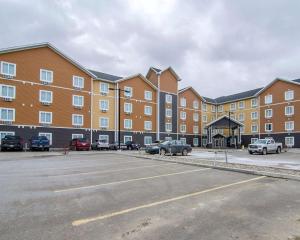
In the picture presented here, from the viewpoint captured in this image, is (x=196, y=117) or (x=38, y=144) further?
(x=196, y=117)

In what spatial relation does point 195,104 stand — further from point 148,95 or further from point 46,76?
point 46,76

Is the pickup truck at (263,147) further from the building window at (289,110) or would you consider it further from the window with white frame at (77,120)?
the window with white frame at (77,120)

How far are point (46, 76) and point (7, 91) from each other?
18.8 feet

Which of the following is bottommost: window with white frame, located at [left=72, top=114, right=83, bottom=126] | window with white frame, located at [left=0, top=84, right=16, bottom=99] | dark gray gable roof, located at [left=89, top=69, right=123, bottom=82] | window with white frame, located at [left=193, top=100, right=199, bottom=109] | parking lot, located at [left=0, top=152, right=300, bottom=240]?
parking lot, located at [left=0, top=152, right=300, bottom=240]

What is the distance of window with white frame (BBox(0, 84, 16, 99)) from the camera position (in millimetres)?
36791

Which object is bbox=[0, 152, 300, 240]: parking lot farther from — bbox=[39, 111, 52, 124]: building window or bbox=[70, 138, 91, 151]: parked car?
bbox=[39, 111, 52, 124]: building window

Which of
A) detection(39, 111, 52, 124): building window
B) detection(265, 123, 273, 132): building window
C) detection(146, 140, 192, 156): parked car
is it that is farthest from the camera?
detection(265, 123, 273, 132): building window

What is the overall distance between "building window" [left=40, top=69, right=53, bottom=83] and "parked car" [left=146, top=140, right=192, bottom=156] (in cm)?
1999

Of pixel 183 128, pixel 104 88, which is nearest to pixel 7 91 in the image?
pixel 104 88

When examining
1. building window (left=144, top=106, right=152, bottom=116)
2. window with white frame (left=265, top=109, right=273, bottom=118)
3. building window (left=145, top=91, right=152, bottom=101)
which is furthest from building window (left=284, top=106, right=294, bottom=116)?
building window (left=145, top=91, right=152, bottom=101)

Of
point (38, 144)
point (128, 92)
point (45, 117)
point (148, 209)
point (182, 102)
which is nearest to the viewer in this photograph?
point (148, 209)

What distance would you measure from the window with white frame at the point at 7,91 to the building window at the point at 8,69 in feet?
5.33

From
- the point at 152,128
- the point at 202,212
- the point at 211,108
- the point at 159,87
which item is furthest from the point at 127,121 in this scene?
the point at 202,212

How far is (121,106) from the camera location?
164 feet
